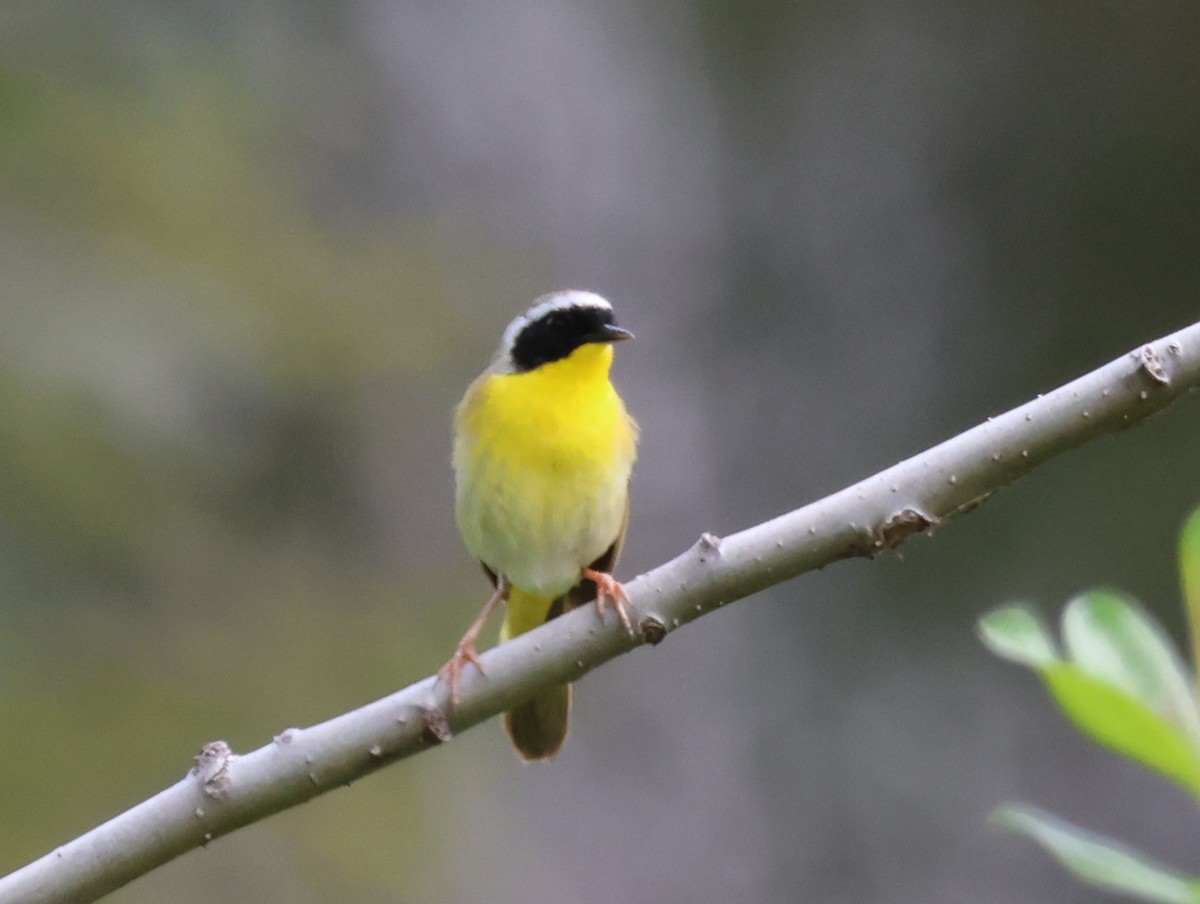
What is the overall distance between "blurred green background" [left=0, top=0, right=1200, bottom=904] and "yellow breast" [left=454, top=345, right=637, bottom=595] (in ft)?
8.12

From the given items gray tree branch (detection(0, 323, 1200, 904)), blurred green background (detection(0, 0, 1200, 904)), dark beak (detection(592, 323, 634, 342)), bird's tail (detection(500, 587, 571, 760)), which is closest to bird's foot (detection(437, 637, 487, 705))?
gray tree branch (detection(0, 323, 1200, 904))

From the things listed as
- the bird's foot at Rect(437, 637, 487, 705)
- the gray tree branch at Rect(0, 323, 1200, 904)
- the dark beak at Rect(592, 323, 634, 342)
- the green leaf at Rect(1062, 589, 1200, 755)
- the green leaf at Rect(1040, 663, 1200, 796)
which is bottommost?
the green leaf at Rect(1040, 663, 1200, 796)

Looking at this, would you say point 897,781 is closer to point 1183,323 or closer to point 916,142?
point 1183,323

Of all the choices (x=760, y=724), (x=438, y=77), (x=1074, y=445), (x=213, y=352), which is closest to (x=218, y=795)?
(x=1074, y=445)

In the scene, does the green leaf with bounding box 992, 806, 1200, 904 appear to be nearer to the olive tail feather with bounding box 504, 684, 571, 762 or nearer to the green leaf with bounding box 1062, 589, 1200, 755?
the green leaf with bounding box 1062, 589, 1200, 755

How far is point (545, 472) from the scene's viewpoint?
3107 mm

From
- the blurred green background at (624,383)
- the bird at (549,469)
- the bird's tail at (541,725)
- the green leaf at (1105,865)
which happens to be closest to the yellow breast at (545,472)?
the bird at (549,469)

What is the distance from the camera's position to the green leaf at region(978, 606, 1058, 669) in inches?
39.4

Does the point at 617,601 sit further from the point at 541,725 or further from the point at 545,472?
the point at 541,725

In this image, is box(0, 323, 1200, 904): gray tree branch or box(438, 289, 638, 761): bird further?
box(438, 289, 638, 761): bird

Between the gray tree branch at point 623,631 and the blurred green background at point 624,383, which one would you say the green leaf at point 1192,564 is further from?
the blurred green background at point 624,383

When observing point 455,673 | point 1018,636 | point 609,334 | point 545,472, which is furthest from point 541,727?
point 1018,636

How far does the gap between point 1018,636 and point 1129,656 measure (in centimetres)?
8

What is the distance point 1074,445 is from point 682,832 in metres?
4.86
